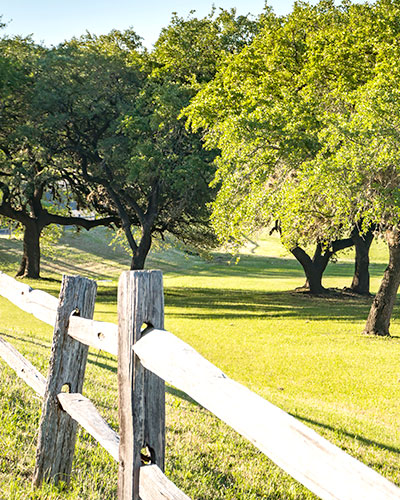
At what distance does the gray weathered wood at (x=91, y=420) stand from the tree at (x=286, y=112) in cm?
1285

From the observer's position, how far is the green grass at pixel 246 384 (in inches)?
192

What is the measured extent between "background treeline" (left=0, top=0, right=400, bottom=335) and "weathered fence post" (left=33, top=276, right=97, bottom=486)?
40.2ft

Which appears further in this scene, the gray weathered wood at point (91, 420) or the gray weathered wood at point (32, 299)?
the gray weathered wood at point (32, 299)

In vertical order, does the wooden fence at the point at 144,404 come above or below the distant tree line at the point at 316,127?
below

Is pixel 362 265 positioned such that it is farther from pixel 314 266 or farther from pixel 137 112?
pixel 137 112

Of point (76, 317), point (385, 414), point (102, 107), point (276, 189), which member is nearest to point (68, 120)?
point (102, 107)

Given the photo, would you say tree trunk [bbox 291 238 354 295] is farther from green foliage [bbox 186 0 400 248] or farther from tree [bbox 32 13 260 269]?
green foliage [bbox 186 0 400 248]

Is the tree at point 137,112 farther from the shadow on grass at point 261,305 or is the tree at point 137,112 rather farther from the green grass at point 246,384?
the green grass at point 246,384

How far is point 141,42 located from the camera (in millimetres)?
30531

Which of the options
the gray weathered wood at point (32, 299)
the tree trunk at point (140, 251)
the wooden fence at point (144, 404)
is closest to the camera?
the wooden fence at point (144, 404)

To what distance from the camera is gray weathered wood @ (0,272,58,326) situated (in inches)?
183

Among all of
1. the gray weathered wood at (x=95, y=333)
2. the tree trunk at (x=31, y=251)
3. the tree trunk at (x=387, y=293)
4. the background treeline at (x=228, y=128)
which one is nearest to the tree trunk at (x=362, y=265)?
the background treeline at (x=228, y=128)

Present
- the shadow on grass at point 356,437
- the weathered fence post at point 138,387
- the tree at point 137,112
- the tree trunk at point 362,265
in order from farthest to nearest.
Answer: the tree trunk at point 362,265 < the tree at point 137,112 < the shadow on grass at point 356,437 < the weathered fence post at point 138,387

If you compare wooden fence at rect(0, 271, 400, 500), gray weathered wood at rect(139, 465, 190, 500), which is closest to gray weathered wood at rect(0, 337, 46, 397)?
wooden fence at rect(0, 271, 400, 500)
